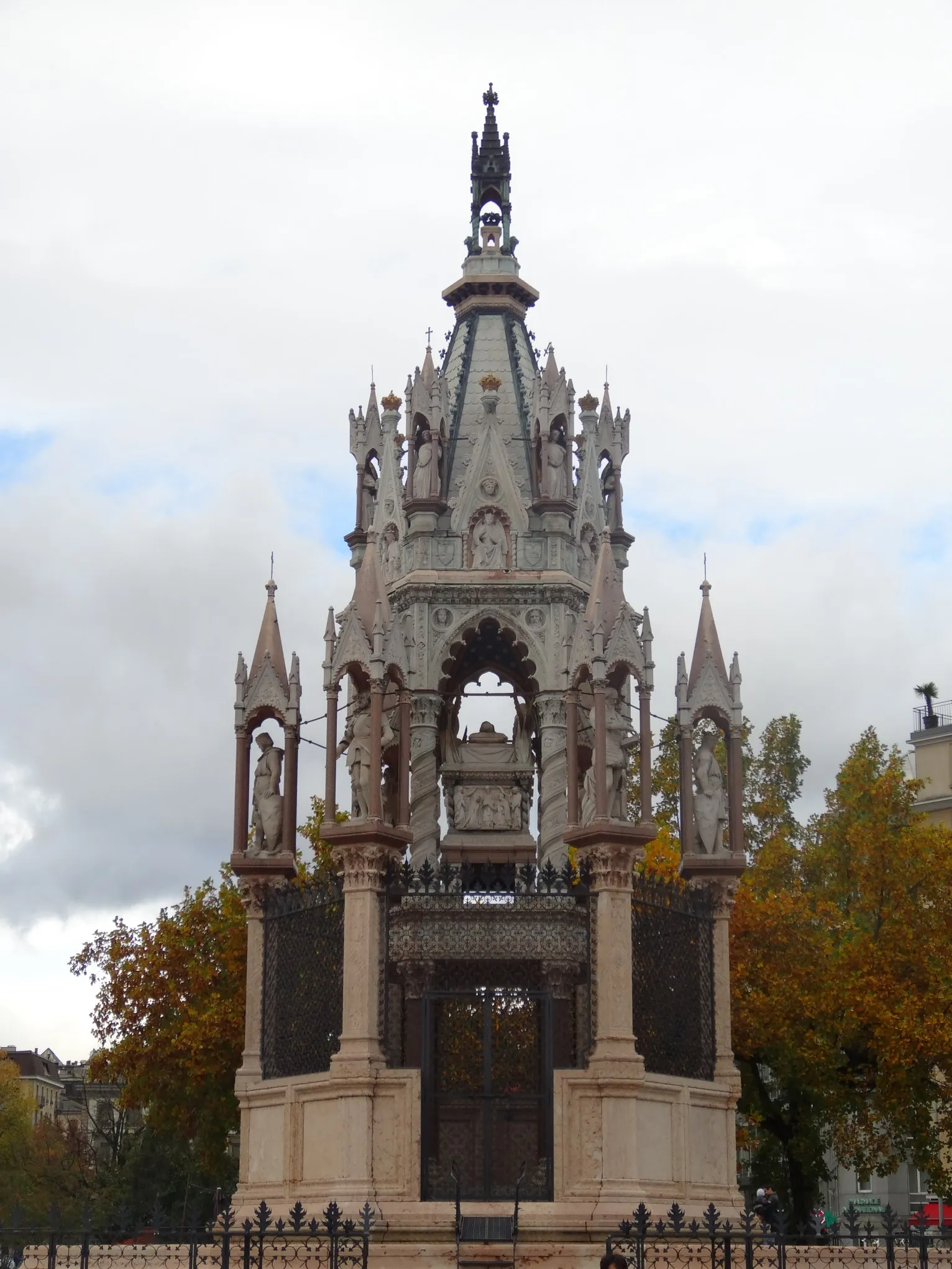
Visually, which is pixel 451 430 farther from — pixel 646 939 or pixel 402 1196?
pixel 402 1196

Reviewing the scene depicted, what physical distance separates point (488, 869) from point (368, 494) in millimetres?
6569

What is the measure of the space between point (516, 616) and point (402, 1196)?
7912 mm

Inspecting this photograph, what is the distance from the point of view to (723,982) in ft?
83.7

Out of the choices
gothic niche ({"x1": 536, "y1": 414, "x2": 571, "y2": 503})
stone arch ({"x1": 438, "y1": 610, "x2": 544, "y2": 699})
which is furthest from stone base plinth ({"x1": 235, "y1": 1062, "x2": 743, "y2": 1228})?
gothic niche ({"x1": 536, "y1": 414, "x2": 571, "y2": 503})

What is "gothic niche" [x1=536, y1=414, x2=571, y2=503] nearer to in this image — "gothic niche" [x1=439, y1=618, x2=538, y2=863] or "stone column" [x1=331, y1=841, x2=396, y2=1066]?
"gothic niche" [x1=439, y1=618, x2=538, y2=863]

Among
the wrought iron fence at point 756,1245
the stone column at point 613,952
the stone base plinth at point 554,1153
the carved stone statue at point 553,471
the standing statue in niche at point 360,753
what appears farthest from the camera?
the carved stone statue at point 553,471

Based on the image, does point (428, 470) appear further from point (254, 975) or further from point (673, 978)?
point (673, 978)

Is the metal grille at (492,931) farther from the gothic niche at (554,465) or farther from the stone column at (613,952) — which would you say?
the gothic niche at (554,465)

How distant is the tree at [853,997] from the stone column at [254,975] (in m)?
14.4

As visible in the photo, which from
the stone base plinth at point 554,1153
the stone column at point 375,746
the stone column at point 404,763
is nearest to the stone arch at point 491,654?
the stone column at point 404,763

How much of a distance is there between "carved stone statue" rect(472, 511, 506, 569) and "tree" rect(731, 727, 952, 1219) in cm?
1403

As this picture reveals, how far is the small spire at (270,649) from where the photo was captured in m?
26.7

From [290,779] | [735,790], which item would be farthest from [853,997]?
[290,779]

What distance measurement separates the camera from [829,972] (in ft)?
124
